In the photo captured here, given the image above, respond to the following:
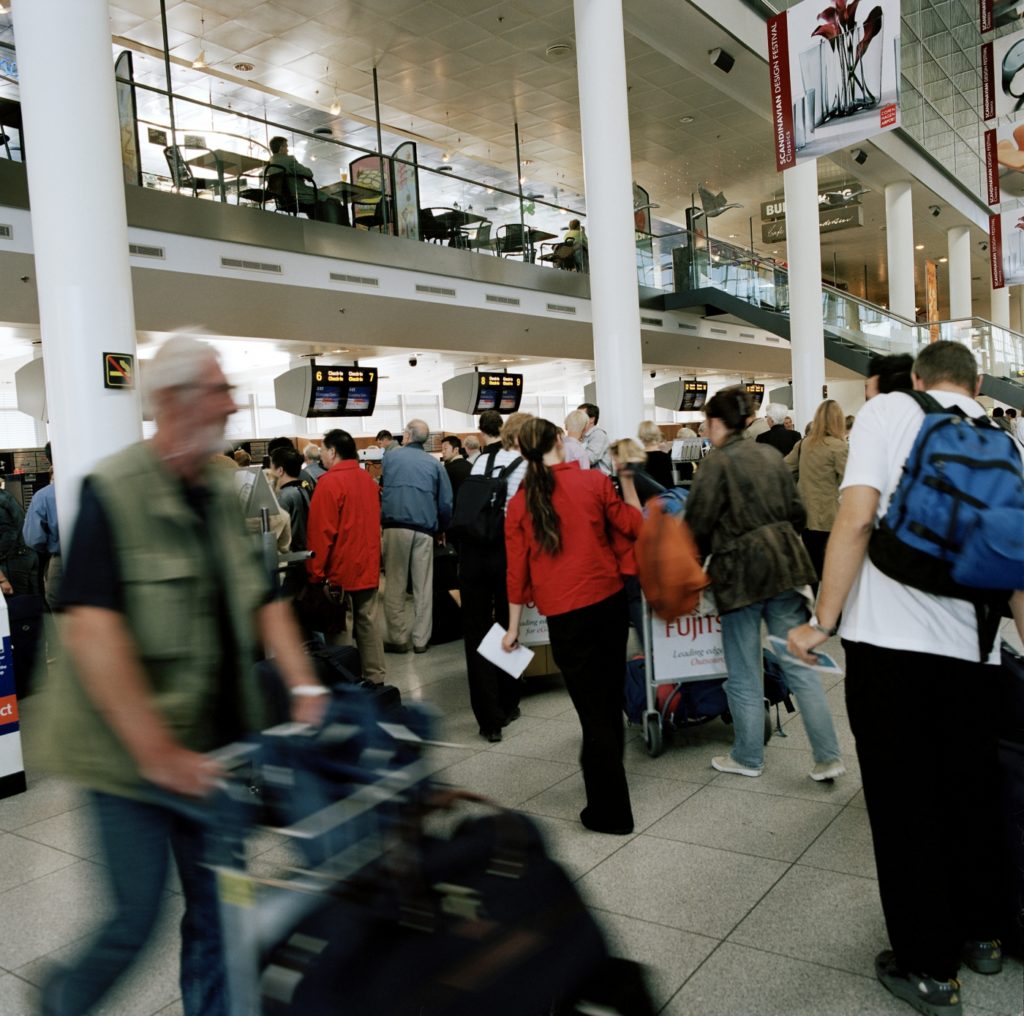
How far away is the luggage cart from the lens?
184 inches

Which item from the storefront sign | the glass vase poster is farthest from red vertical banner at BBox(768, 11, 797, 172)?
the storefront sign

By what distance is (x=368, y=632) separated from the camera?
21.0ft

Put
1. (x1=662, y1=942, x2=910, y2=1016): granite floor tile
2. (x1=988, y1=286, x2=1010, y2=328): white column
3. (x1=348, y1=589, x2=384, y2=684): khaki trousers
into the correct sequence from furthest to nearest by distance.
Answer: (x1=988, y1=286, x2=1010, y2=328): white column
(x1=348, y1=589, x2=384, y2=684): khaki trousers
(x1=662, y1=942, x2=910, y2=1016): granite floor tile

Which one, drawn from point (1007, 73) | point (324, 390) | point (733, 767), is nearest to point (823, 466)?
point (733, 767)

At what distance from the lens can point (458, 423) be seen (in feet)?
77.6

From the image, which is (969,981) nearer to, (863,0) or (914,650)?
(914,650)

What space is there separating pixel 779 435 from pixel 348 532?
490 cm

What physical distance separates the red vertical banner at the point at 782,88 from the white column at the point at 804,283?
4409 mm

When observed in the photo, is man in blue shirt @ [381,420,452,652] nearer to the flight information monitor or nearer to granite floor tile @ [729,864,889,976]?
granite floor tile @ [729,864,889,976]

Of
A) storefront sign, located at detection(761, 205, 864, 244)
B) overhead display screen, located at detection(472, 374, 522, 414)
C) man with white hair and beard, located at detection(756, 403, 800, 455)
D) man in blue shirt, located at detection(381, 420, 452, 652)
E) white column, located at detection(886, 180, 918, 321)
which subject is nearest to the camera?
man in blue shirt, located at detection(381, 420, 452, 652)

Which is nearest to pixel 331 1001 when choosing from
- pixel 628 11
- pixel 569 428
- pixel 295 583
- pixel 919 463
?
pixel 919 463

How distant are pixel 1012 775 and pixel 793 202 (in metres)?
13.8

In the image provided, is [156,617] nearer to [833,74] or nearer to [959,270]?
[833,74]

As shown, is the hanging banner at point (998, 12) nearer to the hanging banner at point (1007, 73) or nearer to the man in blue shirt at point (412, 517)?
the hanging banner at point (1007, 73)
